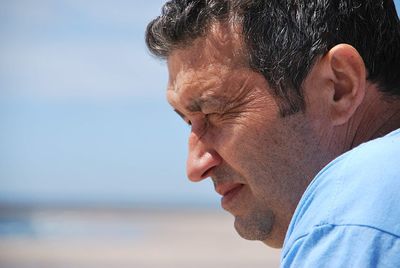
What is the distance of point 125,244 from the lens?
22.8 m

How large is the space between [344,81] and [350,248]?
783 mm

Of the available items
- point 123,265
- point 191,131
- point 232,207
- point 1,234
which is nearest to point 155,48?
point 191,131

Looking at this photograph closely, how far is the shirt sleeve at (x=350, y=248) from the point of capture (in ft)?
4.81

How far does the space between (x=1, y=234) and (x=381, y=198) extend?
25.4 metres

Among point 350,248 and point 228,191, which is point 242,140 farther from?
point 350,248

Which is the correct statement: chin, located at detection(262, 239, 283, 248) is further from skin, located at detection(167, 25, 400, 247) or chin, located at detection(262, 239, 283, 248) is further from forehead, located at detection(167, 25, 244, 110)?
forehead, located at detection(167, 25, 244, 110)

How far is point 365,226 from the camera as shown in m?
1.48

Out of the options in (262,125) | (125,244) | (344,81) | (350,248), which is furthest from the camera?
(125,244)

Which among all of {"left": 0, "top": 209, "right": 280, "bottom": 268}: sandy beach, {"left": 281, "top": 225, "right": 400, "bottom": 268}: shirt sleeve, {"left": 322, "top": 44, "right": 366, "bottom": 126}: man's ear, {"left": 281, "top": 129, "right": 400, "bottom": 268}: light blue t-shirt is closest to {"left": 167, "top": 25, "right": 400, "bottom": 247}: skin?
{"left": 322, "top": 44, "right": 366, "bottom": 126}: man's ear

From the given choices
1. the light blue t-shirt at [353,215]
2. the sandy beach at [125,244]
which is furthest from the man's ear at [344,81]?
the sandy beach at [125,244]

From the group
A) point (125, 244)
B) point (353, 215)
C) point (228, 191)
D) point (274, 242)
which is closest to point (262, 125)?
point (228, 191)

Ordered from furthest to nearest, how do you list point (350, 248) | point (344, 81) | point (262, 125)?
point (262, 125)
point (344, 81)
point (350, 248)

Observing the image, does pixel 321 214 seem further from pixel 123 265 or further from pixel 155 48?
pixel 123 265

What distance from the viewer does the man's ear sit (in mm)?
2176
